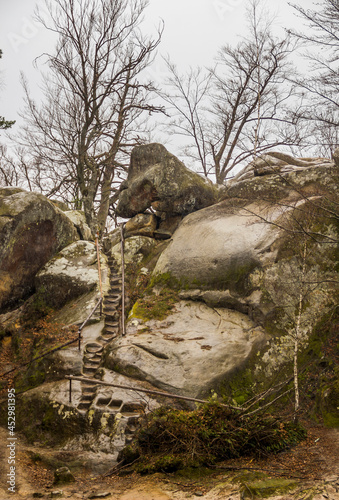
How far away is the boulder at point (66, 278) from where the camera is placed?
13219mm

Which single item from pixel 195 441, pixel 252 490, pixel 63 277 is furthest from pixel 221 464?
pixel 63 277

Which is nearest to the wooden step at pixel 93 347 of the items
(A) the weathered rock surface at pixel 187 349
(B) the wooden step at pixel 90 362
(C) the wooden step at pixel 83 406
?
(B) the wooden step at pixel 90 362

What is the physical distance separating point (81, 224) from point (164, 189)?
4357 mm

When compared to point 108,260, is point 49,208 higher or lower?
higher

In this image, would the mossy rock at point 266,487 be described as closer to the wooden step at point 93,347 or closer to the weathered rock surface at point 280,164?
the wooden step at point 93,347

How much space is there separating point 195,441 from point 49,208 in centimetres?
1070

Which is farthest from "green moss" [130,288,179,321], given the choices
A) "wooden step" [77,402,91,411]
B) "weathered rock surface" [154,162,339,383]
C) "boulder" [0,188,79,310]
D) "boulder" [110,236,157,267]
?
"boulder" [0,188,79,310]

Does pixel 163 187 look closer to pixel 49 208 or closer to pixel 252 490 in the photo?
pixel 49 208

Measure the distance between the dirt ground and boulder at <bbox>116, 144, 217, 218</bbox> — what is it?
1041 centimetres

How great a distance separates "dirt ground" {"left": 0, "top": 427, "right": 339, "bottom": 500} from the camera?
202 inches

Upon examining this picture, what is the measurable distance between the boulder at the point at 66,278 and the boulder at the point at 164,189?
3.74 metres

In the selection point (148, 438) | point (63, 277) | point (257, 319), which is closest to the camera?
point (148, 438)

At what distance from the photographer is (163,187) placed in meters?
16.0

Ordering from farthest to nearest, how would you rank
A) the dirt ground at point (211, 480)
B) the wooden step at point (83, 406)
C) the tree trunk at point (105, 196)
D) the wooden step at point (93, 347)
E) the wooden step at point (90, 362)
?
the tree trunk at point (105, 196)
the wooden step at point (93, 347)
the wooden step at point (90, 362)
the wooden step at point (83, 406)
the dirt ground at point (211, 480)
